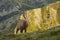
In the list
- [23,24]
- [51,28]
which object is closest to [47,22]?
[51,28]

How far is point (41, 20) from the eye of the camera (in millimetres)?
69938

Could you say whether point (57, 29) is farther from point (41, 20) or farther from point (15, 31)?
point (15, 31)

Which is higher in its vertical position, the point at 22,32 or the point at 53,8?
the point at 53,8

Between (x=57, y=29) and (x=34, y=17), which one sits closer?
(x=57, y=29)

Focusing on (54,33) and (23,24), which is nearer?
(54,33)

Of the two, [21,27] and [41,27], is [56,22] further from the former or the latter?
[21,27]

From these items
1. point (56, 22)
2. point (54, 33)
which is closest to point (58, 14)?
point (56, 22)

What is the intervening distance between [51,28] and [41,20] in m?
4.52

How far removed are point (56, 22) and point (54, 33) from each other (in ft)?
14.1

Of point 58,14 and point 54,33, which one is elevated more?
point 58,14

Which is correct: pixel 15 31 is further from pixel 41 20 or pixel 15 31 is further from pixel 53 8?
pixel 53 8

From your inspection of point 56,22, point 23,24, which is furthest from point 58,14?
point 23,24

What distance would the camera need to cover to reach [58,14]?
6762 centimetres

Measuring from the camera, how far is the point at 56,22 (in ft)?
218
